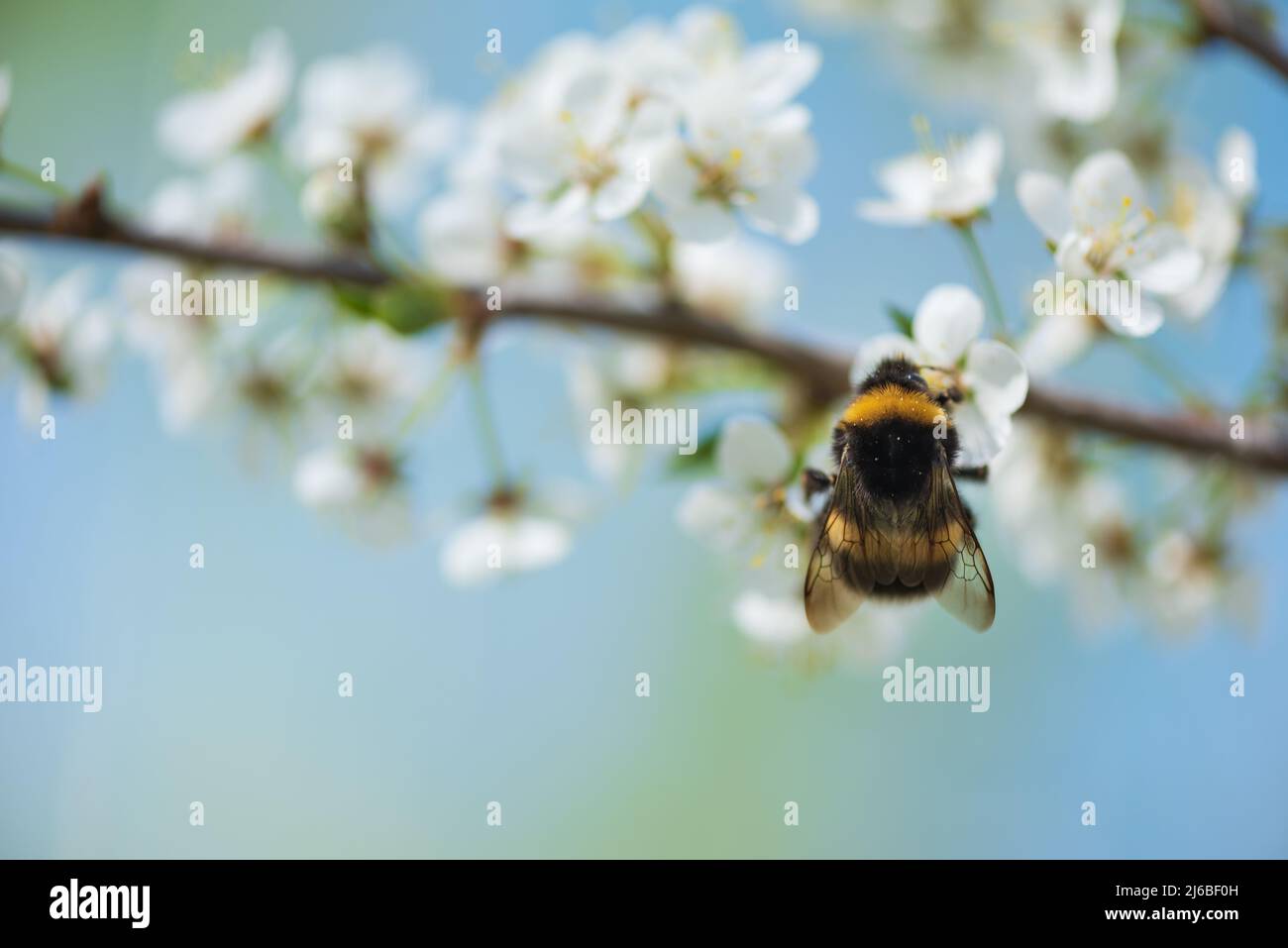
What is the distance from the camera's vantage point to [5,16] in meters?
3.05

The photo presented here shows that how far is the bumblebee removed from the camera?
1125 mm

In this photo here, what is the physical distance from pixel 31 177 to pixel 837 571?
108 cm

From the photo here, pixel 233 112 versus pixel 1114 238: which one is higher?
pixel 233 112

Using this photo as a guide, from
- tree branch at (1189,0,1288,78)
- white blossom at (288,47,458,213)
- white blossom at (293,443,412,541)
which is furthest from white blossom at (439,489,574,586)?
tree branch at (1189,0,1288,78)

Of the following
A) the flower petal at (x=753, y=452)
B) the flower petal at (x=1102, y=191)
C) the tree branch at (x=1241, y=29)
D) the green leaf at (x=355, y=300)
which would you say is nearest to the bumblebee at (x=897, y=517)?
the flower petal at (x=753, y=452)

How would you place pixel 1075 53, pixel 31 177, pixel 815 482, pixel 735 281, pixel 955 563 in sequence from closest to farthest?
pixel 955 563, pixel 815 482, pixel 31 177, pixel 1075 53, pixel 735 281

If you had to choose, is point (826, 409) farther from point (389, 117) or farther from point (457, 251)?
point (389, 117)

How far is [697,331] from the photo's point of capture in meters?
1.41

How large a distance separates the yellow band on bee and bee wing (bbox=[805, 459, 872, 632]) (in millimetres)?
69

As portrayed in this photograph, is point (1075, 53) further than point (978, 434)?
Yes

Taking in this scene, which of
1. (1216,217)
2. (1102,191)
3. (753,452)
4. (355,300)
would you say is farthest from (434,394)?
(1216,217)

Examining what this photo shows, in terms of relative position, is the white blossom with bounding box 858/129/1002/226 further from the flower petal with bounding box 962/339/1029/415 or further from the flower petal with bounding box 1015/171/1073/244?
the flower petal with bounding box 962/339/1029/415

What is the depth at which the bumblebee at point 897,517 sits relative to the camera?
112cm

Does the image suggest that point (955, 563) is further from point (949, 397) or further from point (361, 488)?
point (361, 488)
